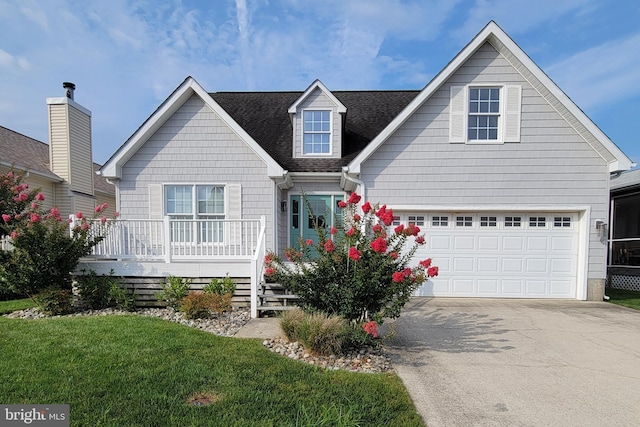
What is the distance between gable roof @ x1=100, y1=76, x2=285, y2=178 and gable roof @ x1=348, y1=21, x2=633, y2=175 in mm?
2536

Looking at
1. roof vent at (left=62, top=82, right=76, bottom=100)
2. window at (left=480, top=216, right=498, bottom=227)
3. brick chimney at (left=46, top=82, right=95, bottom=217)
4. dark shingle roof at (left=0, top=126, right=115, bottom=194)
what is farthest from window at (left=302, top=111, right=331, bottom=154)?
roof vent at (left=62, top=82, right=76, bottom=100)

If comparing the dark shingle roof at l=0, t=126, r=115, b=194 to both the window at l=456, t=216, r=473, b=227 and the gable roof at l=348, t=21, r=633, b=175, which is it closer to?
the gable roof at l=348, t=21, r=633, b=175

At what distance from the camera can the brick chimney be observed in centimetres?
1344

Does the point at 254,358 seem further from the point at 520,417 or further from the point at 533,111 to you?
the point at 533,111

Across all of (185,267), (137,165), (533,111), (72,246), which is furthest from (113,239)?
(533,111)

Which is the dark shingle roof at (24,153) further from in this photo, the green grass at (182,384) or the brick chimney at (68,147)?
the green grass at (182,384)

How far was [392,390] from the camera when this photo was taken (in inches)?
129

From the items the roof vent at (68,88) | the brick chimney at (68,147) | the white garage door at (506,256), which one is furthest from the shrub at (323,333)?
the roof vent at (68,88)

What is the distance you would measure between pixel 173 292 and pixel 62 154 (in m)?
11.8

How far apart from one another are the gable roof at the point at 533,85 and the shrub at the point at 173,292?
4974mm

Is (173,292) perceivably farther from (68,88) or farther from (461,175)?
(68,88)

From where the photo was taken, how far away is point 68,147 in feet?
44.4

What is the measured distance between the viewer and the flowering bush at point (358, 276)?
4.21 m

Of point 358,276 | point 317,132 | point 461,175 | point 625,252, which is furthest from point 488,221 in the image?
point 625,252
